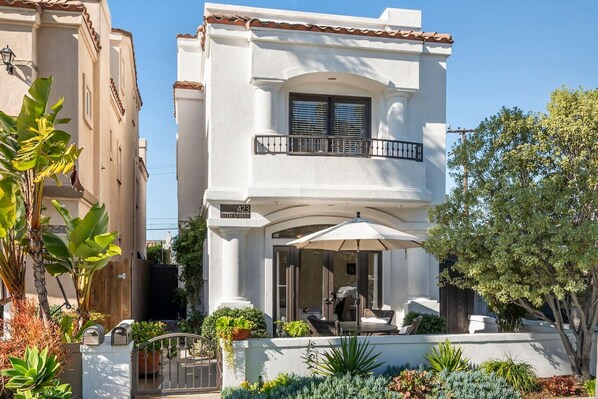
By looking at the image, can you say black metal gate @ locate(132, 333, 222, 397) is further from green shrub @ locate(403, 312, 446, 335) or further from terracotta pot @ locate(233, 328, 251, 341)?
green shrub @ locate(403, 312, 446, 335)

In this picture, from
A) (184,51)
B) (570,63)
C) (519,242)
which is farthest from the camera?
(184,51)

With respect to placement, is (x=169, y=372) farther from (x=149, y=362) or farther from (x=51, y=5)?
(x=51, y=5)

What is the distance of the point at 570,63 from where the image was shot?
42.3ft

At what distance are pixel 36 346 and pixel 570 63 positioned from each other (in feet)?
40.5

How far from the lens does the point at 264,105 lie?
13547 mm

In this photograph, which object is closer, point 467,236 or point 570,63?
point 467,236

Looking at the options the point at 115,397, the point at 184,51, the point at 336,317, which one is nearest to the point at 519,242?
the point at 336,317

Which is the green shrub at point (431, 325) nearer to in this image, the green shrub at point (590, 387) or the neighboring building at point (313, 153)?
the neighboring building at point (313, 153)

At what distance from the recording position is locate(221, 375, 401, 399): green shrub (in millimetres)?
8273

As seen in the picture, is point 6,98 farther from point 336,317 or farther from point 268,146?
point 336,317

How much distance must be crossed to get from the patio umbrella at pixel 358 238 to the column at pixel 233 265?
2290mm

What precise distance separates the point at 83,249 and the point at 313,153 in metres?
6.12

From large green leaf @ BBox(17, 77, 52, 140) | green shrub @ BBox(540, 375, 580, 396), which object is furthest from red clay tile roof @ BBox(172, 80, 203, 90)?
green shrub @ BBox(540, 375, 580, 396)

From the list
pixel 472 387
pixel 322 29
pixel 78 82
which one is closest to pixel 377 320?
pixel 472 387
